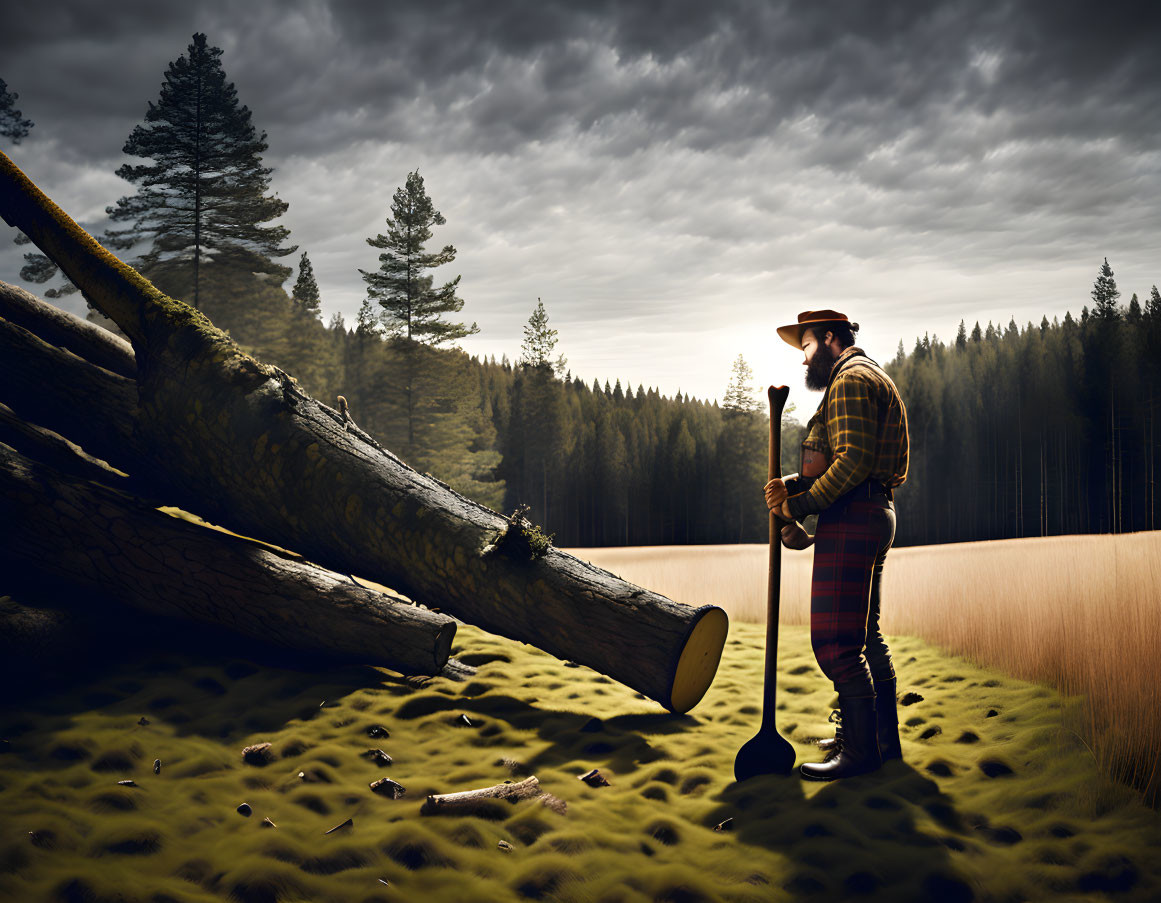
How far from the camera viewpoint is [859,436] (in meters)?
4.15

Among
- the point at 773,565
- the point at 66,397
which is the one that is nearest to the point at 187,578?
the point at 66,397

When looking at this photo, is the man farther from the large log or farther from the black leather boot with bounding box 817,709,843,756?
the large log

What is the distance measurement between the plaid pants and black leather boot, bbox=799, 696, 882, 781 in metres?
0.08

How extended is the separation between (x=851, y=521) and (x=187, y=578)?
535 cm

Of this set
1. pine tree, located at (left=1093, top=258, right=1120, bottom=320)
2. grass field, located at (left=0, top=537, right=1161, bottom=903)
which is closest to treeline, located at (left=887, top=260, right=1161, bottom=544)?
pine tree, located at (left=1093, top=258, right=1120, bottom=320)

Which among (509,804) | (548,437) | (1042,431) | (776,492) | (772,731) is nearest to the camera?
(509,804)

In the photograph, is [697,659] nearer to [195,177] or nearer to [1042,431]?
[195,177]

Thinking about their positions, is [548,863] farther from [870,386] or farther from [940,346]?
[940,346]

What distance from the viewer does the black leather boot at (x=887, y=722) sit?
15.1 feet

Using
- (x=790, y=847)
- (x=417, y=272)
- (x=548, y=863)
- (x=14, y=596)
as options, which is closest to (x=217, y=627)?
(x=14, y=596)

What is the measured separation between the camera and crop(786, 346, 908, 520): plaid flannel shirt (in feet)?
13.6

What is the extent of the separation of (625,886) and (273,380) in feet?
18.0

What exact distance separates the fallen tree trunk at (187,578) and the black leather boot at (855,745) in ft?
10.6

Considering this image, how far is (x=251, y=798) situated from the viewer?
3980mm
